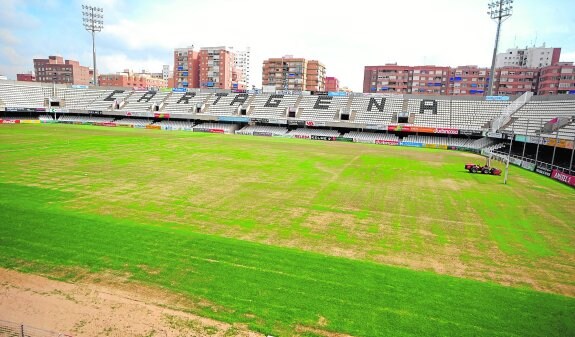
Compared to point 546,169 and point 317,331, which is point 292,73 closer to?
point 546,169

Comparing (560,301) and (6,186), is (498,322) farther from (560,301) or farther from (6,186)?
(6,186)

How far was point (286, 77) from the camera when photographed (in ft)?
472

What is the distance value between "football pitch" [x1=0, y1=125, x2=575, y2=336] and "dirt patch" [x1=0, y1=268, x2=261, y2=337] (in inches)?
17.4

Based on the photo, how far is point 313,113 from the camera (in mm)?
74938

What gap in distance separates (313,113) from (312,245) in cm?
6310

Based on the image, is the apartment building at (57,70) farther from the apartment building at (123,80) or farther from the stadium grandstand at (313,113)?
the stadium grandstand at (313,113)

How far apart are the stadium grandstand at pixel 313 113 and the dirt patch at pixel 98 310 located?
155ft

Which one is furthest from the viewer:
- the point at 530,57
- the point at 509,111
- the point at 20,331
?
the point at 530,57

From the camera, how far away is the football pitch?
367 inches

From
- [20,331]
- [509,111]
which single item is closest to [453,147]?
[509,111]

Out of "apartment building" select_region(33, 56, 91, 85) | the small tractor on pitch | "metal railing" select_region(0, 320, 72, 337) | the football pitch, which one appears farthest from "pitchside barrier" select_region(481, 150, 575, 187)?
"apartment building" select_region(33, 56, 91, 85)

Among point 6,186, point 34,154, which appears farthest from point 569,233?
point 34,154

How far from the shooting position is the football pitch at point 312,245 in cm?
931

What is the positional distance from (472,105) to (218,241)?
6766 cm
